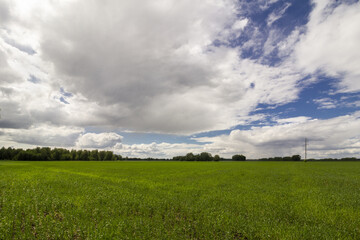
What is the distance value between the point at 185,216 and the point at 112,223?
433 cm

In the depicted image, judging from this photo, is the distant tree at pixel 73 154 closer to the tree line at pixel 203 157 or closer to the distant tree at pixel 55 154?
the distant tree at pixel 55 154

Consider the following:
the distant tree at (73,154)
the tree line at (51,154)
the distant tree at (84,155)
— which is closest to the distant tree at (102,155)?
the tree line at (51,154)

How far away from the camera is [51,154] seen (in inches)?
5920

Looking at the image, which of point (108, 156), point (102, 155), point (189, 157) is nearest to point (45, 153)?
point (102, 155)

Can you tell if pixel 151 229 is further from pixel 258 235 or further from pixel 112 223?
pixel 258 235

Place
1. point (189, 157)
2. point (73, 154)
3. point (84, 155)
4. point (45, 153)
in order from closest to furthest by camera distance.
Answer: point (45, 153) → point (73, 154) → point (84, 155) → point (189, 157)

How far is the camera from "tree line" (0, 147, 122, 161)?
13800cm

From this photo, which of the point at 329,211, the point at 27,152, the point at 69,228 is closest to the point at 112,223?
the point at 69,228

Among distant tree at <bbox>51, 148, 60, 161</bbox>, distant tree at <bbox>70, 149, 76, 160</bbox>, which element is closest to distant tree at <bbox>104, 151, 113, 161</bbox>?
distant tree at <bbox>70, 149, 76, 160</bbox>

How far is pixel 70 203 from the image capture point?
13102 millimetres

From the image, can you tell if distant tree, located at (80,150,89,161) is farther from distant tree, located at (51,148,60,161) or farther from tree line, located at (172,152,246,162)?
tree line, located at (172,152,246,162)

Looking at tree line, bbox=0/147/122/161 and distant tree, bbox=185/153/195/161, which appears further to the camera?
distant tree, bbox=185/153/195/161

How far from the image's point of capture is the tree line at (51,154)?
138000mm

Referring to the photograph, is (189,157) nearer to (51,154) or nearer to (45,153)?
(51,154)
